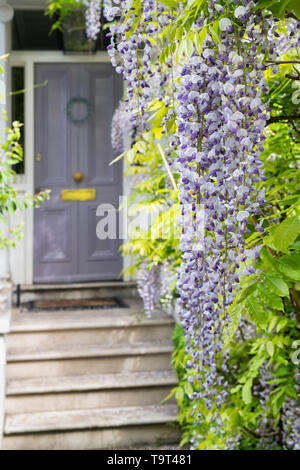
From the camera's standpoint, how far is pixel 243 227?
1.27 metres

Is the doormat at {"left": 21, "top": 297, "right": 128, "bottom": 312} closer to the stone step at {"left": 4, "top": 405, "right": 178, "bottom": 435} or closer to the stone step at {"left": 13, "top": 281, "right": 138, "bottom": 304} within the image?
the stone step at {"left": 13, "top": 281, "right": 138, "bottom": 304}

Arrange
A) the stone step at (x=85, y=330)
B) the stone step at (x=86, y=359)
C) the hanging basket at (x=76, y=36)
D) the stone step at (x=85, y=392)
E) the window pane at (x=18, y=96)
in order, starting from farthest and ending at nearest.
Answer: the window pane at (x=18, y=96) < the hanging basket at (x=76, y=36) < the stone step at (x=85, y=330) < the stone step at (x=86, y=359) < the stone step at (x=85, y=392)

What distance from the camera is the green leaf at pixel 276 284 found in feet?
3.95

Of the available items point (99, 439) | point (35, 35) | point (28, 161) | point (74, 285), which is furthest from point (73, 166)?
point (99, 439)

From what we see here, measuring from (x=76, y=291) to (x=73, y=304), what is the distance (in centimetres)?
30

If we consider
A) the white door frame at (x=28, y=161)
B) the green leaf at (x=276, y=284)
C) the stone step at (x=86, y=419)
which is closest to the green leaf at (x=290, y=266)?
the green leaf at (x=276, y=284)

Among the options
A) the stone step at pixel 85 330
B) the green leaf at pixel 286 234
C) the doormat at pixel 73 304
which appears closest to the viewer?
the green leaf at pixel 286 234

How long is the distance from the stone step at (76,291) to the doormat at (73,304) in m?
0.09

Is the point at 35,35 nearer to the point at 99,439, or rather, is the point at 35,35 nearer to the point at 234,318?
the point at 99,439

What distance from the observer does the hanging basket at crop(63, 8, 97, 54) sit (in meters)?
5.06

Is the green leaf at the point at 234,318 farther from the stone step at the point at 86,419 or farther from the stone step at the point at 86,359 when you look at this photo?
the stone step at the point at 86,359

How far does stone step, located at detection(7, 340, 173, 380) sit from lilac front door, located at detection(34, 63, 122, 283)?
4.17 ft
